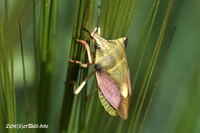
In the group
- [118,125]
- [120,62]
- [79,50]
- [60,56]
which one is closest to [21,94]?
[60,56]

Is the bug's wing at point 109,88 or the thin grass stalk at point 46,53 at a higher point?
the thin grass stalk at point 46,53

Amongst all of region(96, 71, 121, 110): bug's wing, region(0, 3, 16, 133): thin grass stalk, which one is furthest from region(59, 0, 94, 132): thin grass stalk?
region(96, 71, 121, 110): bug's wing

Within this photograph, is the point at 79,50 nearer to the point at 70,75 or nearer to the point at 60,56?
the point at 70,75

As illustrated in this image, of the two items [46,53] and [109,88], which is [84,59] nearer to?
[46,53]

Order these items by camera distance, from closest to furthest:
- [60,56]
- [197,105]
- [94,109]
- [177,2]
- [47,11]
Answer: [47,11] → [94,109] → [197,105] → [177,2] → [60,56]

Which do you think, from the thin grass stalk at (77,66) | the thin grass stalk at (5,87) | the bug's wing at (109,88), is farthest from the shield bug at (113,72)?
the thin grass stalk at (5,87)

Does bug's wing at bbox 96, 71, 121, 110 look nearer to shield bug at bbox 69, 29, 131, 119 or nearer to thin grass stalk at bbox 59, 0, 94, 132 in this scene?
shield bug at bbox 69, 29, 131, 119

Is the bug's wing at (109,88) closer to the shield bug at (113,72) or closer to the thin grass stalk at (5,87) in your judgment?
the shield bug at (113,72)
